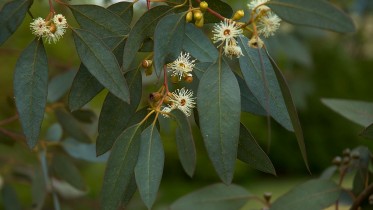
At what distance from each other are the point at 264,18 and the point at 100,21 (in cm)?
24

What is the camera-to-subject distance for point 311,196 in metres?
1.22

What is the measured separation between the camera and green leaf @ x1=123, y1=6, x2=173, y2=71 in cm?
84

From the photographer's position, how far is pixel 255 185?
582cm

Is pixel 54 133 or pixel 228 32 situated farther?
pixel 54 133

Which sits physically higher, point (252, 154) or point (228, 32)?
point (228, 32)

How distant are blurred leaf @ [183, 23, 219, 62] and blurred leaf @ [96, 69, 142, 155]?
0.08m

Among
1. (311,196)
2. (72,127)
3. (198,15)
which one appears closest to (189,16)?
(198,15)

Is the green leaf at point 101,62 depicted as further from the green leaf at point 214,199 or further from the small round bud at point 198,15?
the green leaf at point 214,199

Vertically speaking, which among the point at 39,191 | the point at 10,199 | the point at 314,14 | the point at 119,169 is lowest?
the point at 10,199

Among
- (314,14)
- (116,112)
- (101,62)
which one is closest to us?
(314,14)

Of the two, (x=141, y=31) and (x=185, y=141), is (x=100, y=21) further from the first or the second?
(x=185, y=141)

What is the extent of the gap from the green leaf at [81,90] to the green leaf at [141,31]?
0.09m

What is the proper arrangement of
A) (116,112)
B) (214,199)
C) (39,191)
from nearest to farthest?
(116,112)
(214,199)
(39,191)

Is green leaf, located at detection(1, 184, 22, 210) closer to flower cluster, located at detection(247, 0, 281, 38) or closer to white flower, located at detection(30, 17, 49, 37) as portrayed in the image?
white flower, located at detection(30, 17, 49, 37)
